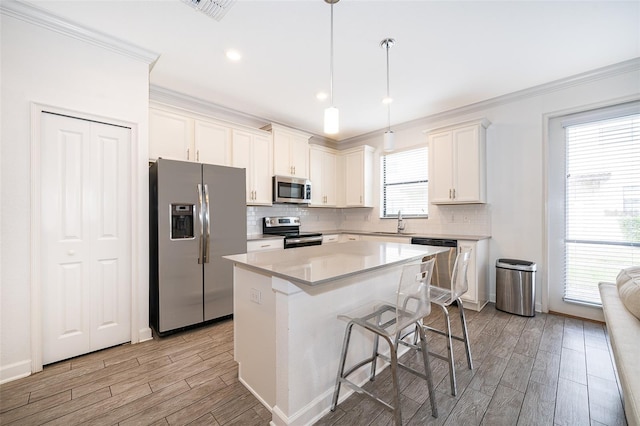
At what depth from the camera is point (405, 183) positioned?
15.6 ft

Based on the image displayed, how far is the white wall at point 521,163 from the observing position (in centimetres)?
308

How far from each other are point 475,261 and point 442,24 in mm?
2679

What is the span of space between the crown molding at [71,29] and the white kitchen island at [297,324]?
2.33 meters

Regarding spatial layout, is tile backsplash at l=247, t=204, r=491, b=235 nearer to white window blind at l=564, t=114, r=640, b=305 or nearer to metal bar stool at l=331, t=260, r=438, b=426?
white window blind at l=564, t=114, r=640, b=305

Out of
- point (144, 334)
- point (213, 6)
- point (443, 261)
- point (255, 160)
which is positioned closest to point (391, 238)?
point (443, 261)

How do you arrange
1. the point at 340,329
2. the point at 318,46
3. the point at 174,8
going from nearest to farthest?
the point at 340,329, the point at 174,8, the point at 318,46

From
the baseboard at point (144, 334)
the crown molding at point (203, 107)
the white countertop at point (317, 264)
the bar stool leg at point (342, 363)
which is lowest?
the baseboard at point (144, 334)

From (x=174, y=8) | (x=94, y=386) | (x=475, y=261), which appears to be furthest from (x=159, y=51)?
(x=475, y=261)

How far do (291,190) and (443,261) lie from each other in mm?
2526

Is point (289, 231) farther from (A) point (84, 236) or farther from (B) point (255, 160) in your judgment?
(A) point (84, 236)

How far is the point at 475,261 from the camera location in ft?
11.2

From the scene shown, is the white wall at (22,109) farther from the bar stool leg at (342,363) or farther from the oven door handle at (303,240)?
the oven door handle at (303,240)

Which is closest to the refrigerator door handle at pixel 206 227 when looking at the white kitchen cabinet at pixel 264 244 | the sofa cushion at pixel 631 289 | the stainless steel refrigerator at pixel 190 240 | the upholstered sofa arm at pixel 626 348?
the stainless steel refrigerator at pixel 190 240

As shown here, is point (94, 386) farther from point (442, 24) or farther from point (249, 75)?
point (442, 24)
